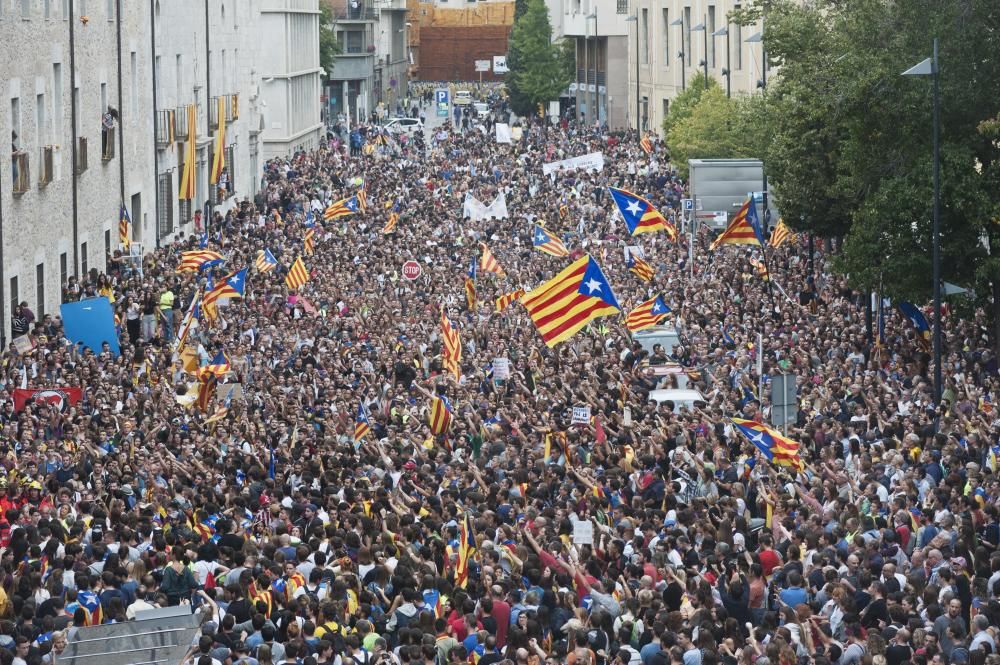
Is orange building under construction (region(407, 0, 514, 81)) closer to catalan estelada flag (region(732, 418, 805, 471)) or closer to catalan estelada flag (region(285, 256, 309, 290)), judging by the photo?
catalan estelada flag (region(285, 256, 309, 290))

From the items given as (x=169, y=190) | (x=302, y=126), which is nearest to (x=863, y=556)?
(x=169, y=190)

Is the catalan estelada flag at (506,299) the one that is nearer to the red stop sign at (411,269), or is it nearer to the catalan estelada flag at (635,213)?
A: the catalan estelada flag at (635,213)

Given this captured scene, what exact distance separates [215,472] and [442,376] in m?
7.47

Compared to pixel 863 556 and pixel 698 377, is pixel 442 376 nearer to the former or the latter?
pixel 698 377

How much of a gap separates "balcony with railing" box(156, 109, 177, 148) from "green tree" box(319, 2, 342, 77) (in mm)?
71822

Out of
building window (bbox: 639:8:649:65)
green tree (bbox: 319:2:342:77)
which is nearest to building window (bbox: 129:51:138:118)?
building window (bbox: 639:8:649:65)

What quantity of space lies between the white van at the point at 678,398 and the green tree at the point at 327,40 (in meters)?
97.1

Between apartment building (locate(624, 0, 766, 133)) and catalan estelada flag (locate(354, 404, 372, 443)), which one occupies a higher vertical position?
apartment building (locate(624, 0, 766, 133))

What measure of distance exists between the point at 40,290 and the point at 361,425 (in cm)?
1475

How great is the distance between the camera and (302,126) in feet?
291

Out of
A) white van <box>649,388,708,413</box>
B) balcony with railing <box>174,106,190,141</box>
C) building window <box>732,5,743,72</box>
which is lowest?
white van <box>649,388,708,413</box>

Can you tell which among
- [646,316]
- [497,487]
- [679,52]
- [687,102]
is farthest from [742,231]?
[679,52]

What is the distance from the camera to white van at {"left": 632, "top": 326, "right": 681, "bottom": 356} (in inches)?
1232

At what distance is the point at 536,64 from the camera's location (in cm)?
12156
